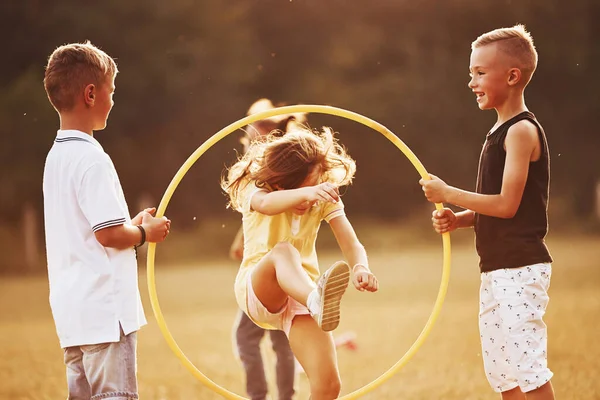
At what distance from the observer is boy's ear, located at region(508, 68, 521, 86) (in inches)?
167

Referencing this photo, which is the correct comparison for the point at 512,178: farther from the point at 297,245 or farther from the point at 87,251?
the point at 87,251

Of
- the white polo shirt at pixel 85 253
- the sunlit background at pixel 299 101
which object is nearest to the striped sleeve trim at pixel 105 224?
the white polo shirt at pixel 85 253

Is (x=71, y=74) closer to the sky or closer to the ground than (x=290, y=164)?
closer to the sky

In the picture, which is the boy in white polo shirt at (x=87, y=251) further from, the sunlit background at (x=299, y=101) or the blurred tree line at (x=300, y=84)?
the blurred tree line at (x=300, y=84)

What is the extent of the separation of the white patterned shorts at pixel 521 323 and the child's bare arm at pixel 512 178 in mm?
298

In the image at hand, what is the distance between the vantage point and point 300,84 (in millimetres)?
19312

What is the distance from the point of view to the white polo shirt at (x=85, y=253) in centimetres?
374

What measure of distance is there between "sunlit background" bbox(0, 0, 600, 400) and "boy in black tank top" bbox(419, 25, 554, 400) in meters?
11.7

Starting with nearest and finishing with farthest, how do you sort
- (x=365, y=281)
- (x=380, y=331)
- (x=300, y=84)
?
(x=365, y=281) → (x=380, y=331) → (x=300, y=84)

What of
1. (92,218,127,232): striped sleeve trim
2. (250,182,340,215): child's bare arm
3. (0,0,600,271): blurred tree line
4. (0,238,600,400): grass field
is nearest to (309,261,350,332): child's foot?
(250,182,340,215): child's bare arm

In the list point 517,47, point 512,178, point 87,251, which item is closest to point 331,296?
point 512,178

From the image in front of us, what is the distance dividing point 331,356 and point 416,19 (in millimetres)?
16589

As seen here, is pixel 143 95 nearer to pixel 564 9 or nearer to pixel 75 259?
pixel 564 9

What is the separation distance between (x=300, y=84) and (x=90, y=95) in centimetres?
1552
